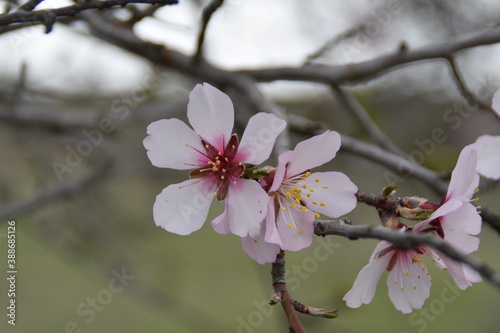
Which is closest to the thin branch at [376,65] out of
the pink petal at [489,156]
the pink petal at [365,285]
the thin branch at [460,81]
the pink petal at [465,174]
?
the thin branch at [460,81]

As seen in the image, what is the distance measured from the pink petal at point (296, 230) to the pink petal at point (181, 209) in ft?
0.48

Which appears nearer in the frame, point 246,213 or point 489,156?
point 246,213

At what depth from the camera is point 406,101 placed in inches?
180

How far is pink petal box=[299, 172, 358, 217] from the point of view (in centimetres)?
85

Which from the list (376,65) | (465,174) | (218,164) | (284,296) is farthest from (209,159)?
(376,65)

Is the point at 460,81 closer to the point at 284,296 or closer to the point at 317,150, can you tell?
the point at 317,150

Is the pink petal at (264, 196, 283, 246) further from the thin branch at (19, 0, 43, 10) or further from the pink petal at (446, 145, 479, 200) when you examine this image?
the thin branch at (19, 0, 43, 10)

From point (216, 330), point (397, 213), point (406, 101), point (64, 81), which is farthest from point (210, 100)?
point (216, 330)

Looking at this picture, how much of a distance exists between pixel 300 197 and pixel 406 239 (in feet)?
1.21

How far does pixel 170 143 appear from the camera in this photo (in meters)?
0.93

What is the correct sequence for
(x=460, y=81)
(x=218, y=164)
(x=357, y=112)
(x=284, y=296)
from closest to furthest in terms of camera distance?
(x=284, y=296), (x=218, y=164), (x=460, y=81), (x=357, y=112)

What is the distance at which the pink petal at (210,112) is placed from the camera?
0.89 m

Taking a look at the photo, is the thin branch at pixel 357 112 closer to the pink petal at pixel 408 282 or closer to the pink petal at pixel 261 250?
the pink petal at pixel 408 282

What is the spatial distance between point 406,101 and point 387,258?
397 cm
